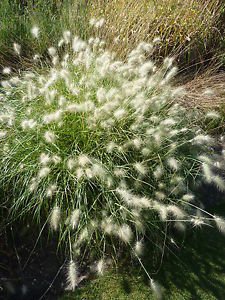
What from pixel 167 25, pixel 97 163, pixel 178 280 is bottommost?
pixel 178 280

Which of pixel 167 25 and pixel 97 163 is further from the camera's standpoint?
pixel 167 25

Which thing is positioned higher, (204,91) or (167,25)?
(167,25)

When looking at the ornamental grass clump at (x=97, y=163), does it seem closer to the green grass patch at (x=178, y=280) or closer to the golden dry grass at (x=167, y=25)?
the green grass patch at (x=178, y=280)

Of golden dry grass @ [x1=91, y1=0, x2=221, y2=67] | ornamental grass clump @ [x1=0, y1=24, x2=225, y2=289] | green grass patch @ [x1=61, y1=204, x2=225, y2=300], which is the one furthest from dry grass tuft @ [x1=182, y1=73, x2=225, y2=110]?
green grass patch @ [x1=61, y1=204, x2=225, y2=300]

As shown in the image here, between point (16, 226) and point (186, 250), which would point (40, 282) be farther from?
point (186, 250)

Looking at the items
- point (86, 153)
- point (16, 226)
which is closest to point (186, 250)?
point (86, 153)

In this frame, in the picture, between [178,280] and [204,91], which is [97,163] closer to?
[178,280]

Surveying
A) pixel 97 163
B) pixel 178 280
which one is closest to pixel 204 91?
pixel 97 163

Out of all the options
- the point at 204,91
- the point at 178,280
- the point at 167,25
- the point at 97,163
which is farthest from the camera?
the point at 167,25

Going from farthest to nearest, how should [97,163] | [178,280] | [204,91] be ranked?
1. [204,91]
2. [178,280]
3. [97,163]
